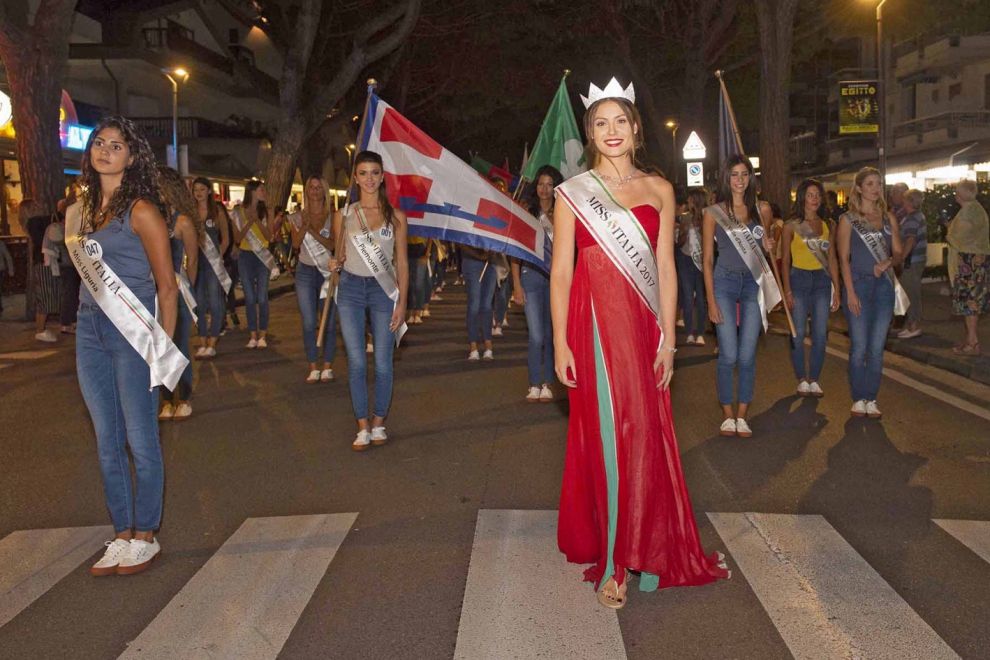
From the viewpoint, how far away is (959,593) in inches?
175

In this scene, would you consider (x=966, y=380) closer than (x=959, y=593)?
No

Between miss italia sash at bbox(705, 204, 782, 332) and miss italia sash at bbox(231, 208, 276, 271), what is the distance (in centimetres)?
646

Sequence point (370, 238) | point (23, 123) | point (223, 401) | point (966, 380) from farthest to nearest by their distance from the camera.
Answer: point (23, 123)
point (966, 380)
point (223, 401)
point (370, 238)

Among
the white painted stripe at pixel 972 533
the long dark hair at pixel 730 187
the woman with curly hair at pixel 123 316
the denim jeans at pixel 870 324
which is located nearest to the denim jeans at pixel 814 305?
the denim jeans at pixel 870 324

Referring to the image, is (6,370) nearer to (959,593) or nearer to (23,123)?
(23,123)

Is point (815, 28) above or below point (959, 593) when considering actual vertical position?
above

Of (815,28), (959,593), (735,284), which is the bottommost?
(959,593)

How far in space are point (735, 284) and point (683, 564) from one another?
3.55m

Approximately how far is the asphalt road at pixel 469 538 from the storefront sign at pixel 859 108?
14.6 metres

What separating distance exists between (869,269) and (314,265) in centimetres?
500

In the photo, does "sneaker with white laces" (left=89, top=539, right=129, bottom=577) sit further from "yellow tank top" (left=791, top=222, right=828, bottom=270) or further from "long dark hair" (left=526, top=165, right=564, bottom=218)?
"yellow tank top" (left=791, top=222, right=828, bottom=270)

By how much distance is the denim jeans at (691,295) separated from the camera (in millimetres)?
13344

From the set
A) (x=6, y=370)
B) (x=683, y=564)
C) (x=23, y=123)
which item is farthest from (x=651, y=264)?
Result: (x=23, y=123)

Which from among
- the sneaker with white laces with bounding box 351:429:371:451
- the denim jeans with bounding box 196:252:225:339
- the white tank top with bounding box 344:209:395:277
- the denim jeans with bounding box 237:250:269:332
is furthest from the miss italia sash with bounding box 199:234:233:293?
the sneaker with white laces with bounding box 351:429:371:451
